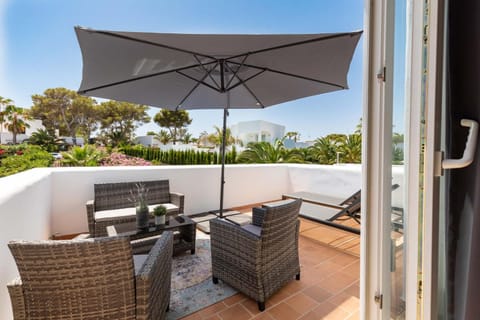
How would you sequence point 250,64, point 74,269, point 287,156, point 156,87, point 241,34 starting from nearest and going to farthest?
point 74,269 < point 241,34 < point 250,64 < point 156,87 < point 287,156

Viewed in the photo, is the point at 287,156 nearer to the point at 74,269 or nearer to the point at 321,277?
the point at 321,277

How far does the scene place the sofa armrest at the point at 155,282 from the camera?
1385mm

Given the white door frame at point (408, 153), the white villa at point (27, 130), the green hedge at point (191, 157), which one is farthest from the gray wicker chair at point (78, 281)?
the white villa at point (27, 130)

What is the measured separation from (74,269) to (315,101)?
26.0 meters

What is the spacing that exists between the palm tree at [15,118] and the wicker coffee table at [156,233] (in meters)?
24.1

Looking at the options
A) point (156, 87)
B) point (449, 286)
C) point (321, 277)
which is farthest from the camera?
point (156, 87)

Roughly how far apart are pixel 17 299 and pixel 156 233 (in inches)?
60.7

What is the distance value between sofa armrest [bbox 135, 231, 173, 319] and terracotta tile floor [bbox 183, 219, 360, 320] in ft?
1.50

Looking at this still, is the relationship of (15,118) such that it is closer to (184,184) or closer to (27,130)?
(27,130)

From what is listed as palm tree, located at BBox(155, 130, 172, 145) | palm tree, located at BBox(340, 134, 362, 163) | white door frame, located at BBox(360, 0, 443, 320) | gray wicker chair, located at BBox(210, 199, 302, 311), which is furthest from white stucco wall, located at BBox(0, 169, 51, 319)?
palm tree, located at BBox(155, 130, 172, 145)

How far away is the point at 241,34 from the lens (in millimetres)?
2184

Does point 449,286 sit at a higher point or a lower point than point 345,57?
lower

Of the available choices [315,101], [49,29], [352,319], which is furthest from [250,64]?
[315,101]

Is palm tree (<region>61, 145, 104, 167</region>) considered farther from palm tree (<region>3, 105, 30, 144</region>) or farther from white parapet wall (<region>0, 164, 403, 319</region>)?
palm tree (<region>3, 105, 30, 144</region>)
